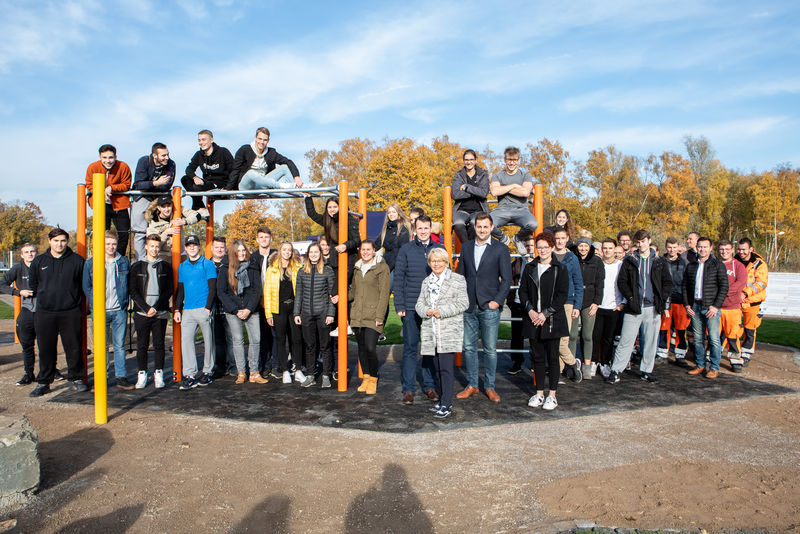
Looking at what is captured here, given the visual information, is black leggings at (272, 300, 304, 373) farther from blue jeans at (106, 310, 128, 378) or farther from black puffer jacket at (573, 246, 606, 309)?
black puffer jacket at (573, 246, 606, 309)

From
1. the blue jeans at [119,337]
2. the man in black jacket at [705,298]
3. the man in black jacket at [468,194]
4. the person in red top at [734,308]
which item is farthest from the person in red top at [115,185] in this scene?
the person in red top at [734,308]

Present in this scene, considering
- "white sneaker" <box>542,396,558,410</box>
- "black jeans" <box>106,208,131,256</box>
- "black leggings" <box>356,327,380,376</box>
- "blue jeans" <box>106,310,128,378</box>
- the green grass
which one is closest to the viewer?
"white sneaker" <box>542,396,558,410</box>

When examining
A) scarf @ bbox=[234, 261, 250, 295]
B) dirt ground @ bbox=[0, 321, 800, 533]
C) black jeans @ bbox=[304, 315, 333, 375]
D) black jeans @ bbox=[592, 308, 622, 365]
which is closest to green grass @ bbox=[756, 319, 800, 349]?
black jeans @ bbox=[592, 308, 622, 365]

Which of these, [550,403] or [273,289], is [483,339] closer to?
[550,403]

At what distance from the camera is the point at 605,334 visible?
24.5ft

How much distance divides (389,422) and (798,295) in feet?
68.0

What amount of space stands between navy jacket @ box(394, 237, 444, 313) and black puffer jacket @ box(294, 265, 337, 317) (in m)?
1.11

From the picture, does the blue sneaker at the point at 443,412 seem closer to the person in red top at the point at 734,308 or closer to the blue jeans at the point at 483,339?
the blue jeans at the point at 483,339

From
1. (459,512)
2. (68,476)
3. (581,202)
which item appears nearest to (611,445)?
(459,512)

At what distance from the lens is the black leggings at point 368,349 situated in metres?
6.39

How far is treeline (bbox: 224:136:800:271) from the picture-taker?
3147 cm

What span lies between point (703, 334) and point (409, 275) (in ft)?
15.6

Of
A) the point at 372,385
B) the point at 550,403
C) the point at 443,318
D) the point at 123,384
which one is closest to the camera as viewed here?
the point at 443,318

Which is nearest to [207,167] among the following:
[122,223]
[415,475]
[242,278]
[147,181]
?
[147,181]
